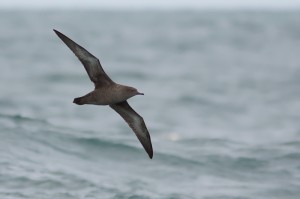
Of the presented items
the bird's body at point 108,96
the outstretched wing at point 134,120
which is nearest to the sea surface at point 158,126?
the outstretched wing at point 134,120

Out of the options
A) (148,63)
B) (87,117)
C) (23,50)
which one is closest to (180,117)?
(87,117)

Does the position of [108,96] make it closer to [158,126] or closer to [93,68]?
[93,68]

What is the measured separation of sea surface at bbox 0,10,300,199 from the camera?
47.9 feet

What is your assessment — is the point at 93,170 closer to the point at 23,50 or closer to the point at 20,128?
the point at 20,128

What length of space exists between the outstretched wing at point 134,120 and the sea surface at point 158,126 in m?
1.58

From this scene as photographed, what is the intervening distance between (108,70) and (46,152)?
61.1 ft

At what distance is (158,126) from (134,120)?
32.2 ft

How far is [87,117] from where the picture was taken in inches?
907

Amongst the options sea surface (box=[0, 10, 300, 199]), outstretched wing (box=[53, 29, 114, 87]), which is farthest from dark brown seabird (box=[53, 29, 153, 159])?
sea surface (box=[0, 10, 300, 199])

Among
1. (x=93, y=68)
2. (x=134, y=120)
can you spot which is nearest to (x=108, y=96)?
(x=93, y=68)

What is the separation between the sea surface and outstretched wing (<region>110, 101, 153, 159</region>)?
158 cm

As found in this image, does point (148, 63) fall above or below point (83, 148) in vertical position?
above

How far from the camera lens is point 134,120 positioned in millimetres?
12359

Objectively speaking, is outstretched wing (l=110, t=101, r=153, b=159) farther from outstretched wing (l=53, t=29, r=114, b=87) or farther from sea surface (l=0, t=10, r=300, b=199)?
sea surface (l=0, t=10, r=300, b=199)
